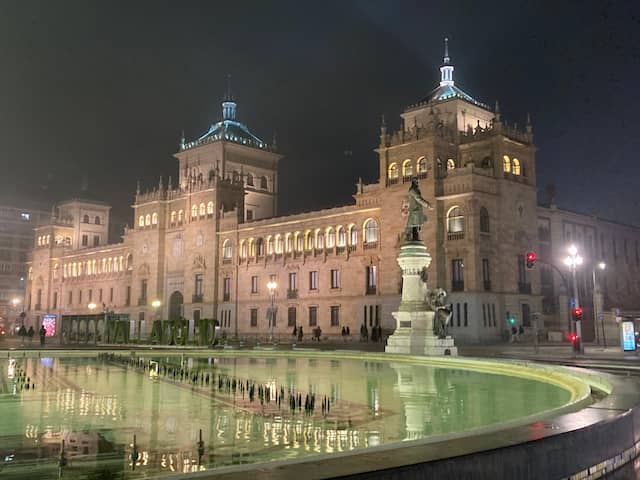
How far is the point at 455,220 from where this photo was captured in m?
49.0

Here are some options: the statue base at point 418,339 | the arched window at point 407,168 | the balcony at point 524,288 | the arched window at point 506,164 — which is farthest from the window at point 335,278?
the statue base at point 418,339

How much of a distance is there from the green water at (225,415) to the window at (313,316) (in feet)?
129

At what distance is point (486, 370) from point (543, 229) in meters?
39.5

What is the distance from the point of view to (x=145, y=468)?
7383mm

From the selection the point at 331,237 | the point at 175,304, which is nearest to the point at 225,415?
the point at 331,237

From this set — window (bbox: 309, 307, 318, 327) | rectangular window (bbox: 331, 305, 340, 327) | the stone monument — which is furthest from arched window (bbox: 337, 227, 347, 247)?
the stone monument

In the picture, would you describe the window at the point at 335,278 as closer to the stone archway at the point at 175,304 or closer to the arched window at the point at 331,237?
the arched window at the point at 331,237

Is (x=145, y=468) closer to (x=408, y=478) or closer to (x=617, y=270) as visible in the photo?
(x=408, y=478)

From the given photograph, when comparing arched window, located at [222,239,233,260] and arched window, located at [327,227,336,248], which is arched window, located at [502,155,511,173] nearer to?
arched window, located at [327,227,336,248]

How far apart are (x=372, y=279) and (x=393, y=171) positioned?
921 cm

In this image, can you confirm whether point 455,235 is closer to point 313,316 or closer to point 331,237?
point 331,237

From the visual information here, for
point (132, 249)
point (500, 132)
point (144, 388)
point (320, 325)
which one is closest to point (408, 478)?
point (144, 388)

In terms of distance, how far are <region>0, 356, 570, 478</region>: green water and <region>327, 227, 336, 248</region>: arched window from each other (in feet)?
129

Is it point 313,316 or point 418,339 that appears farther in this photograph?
point 313,316
